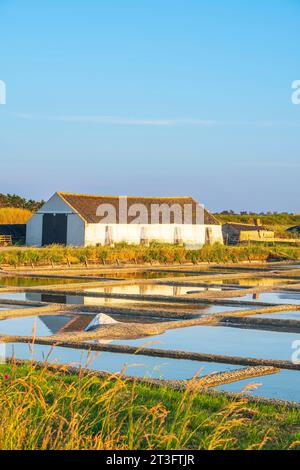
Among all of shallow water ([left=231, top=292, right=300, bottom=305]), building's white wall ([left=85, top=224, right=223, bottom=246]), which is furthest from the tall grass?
shallow water ([left=231, top=292, right=300, bottom=305])

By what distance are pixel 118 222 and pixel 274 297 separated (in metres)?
22.4

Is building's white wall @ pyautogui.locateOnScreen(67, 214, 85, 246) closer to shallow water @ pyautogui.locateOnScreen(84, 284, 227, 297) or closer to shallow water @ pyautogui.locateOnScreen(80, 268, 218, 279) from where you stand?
shallow water @ pyautogui.locateOnScreen(80, 268, 218, 279)

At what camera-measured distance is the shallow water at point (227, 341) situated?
35.9 ft

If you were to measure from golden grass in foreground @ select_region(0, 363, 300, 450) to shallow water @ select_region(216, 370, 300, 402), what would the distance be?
91 centimetres

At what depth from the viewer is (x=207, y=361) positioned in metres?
9.83

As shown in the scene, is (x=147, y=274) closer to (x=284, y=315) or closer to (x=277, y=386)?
(x=284, y=315)

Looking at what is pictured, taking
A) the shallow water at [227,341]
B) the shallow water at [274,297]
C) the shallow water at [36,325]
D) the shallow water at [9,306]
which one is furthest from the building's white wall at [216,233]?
the shallow water at [227,341]

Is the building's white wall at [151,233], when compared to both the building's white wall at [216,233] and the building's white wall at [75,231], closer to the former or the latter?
the building's white wall at [216,233]

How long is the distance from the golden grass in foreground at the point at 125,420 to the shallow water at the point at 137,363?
1243 millimetres

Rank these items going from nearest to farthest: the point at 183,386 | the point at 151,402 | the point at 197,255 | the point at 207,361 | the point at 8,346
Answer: the point at 151,402, the point at 183,386, the point at 207,361, the point at 8,346, the point at 197,255

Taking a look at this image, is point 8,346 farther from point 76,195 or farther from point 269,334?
point 76,195
